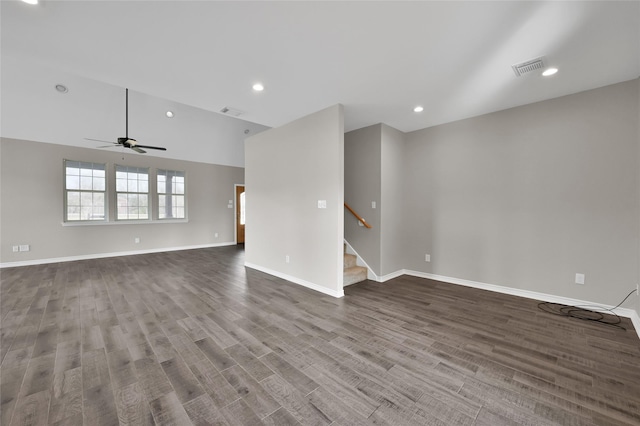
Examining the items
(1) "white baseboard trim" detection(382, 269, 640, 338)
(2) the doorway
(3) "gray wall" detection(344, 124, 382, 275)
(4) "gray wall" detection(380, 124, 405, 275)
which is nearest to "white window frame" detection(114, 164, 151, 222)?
(2) the doorway

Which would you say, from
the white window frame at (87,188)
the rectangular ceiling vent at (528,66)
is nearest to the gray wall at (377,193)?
the rectangular ceiling vent at (528,66)

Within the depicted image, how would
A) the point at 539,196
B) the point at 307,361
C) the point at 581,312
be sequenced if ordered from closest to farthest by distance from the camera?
the point at 307,361 → the point at 581,312 → the point at 539,196

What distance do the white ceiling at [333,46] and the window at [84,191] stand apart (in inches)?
174

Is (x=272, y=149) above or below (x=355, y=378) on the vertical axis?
above

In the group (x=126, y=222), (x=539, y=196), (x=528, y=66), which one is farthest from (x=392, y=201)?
(x=126, y=222)

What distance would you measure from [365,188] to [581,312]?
3.23 m

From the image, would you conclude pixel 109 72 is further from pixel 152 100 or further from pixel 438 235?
pixel 438 235

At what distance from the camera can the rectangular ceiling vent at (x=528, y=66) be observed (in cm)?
239

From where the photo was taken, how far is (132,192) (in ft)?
21.6

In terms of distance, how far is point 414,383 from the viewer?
172 centimetres

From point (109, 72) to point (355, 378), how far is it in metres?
3.85

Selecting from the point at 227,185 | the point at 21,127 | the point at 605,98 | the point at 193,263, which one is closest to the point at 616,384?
the point at 605,98

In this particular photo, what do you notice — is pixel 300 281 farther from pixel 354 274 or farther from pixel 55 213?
pixel 55 213

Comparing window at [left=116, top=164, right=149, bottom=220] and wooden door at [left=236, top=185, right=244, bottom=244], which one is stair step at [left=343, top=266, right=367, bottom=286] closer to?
wooden door at [left=236, top=185, right=244, bottom=244]
